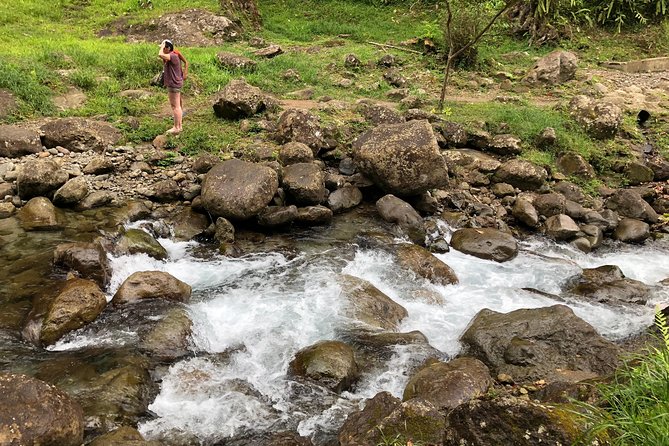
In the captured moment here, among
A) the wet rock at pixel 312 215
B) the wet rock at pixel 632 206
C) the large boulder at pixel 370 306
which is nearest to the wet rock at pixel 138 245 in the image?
the wet rock at pixel 312 215

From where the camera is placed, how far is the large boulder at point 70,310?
6.80 metres

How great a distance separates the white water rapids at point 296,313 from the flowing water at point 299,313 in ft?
0.06

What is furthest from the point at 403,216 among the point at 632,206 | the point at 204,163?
the point at 632,206

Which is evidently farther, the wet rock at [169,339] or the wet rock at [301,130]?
the wet rock at [301,130]

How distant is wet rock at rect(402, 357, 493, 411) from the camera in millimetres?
5301

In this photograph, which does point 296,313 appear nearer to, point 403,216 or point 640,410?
point 403,216

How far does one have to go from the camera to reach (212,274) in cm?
901

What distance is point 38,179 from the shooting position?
397 inches

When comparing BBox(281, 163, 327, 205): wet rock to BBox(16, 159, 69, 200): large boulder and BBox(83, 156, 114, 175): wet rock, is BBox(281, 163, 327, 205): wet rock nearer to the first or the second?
BBox(83, 156, 114, 175): wet rock

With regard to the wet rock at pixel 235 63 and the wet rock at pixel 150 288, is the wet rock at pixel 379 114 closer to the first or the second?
the wet rock at pixel 235 63

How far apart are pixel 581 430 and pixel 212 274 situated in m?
6.99

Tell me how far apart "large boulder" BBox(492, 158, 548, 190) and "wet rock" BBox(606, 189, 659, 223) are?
67.1 inches

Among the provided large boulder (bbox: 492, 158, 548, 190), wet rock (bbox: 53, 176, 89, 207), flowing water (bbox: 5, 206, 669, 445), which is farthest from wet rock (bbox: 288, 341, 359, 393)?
large boulder (bbox: 492, 158, 548, 190)

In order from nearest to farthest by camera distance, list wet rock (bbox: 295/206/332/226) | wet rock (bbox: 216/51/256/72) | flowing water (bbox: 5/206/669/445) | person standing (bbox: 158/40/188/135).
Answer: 1. flowing water (bbox: 5/206/669/445)
2. wet rock (bbox: 295/206/332/226)
3. person standing (bbox: 158/40/188/135)
4. wet rock (bbox: 216/51/256/72)
